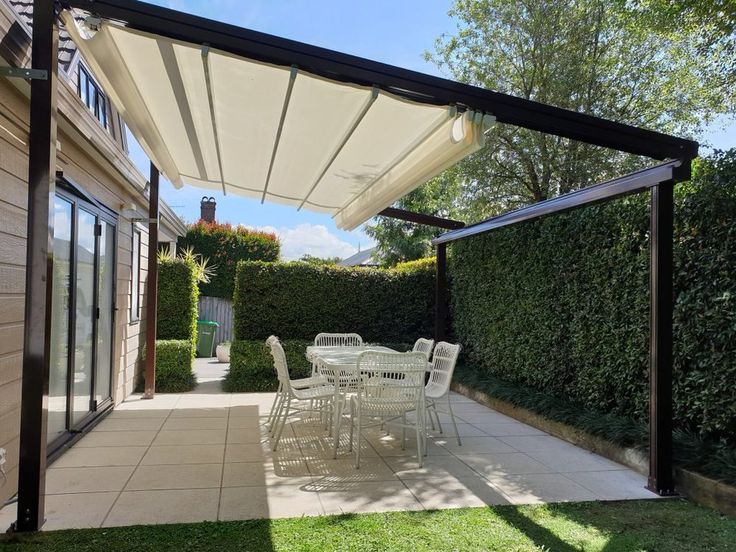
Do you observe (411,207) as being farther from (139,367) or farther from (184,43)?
(184,43)

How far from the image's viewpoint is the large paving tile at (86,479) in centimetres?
365

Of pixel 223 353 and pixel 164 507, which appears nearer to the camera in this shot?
pixel 164 507

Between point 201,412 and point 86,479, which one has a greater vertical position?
point 86,479

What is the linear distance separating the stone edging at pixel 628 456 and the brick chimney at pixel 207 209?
1388cm

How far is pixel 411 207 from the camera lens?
682 inches

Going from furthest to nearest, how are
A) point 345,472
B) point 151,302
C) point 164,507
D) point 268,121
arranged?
point 151,302
point 268,121
point 345,472
point 164,507

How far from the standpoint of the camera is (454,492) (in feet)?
12.5

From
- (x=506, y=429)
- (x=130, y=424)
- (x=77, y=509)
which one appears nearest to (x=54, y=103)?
(x=77, y=509)

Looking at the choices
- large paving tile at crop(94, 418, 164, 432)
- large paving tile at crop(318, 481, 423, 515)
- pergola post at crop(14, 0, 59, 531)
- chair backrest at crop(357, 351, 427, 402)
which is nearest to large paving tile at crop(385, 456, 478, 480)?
large paving tile at crop(318, 481, 423, 515)

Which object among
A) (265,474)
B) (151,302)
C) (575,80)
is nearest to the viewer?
(265,474)

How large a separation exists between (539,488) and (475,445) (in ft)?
4.05

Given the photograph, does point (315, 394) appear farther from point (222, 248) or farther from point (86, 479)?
A: point (222, 248)

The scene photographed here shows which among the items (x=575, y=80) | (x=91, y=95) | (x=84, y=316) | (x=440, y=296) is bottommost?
(x=84, y=316)

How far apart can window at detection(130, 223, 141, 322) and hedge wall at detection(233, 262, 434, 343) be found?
146 cm
